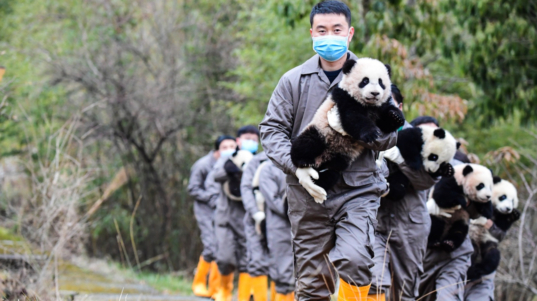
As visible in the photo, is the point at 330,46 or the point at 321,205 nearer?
the point at 321,205

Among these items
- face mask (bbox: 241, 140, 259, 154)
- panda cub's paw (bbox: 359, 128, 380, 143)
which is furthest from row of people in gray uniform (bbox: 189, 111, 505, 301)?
panda cub's paw (bbox: 359, 128, 380, 143)

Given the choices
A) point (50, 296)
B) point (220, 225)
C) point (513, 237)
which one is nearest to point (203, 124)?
point (220, 225)

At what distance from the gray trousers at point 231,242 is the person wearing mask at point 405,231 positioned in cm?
417

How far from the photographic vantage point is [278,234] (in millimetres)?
8727

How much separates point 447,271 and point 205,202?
19.3ft

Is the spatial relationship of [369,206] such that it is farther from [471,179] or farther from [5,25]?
[5,25]

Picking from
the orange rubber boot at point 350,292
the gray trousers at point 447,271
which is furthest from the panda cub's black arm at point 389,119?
the gray trousers at point 447,271

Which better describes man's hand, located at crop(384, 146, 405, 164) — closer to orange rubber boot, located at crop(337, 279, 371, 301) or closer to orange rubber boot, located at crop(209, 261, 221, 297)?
orange rubber boot, located at crop(337, 279, 371, 301)

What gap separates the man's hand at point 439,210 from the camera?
675 centimetres

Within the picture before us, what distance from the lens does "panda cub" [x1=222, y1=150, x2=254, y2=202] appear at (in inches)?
391

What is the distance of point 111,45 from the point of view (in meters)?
17.2

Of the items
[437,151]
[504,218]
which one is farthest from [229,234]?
[437,151]

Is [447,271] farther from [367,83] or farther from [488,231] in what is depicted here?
[367,83]

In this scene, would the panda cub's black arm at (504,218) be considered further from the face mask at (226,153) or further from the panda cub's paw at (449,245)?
the face mask at (226,153)
